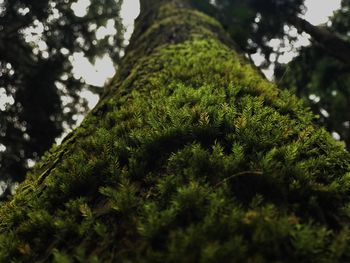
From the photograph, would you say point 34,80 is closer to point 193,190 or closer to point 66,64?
point 66,64

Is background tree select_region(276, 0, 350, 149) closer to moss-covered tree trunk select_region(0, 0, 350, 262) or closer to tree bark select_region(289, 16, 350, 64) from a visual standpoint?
tree bark select_region(289, 16, 350, 64)

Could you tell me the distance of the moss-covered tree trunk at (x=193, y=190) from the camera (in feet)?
4.99

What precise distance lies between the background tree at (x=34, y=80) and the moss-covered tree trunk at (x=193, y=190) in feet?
24.2

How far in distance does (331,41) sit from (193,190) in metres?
7.16

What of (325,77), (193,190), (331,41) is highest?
(325,77)

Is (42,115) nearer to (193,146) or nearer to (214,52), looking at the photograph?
(214,52)

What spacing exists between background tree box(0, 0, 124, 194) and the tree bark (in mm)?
6269

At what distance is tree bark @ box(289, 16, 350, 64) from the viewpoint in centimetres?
757

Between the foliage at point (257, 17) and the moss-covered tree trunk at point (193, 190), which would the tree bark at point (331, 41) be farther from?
the moss-covered tree trunk at point (193, 190)

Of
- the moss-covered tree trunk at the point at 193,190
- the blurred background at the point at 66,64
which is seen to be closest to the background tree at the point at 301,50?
the blurred background at the point at 66,64

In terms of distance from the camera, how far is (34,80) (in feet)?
33.4

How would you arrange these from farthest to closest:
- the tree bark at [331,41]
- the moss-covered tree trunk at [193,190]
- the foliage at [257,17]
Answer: the foliage at [257,17] → the tree bark at [331,41] → the moss-covered tree trunk at [193,190]

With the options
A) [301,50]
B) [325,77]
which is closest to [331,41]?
[301,50]

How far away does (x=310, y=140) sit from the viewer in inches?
96.7
